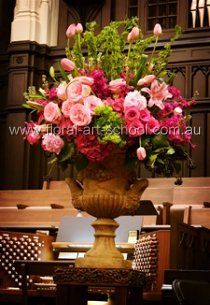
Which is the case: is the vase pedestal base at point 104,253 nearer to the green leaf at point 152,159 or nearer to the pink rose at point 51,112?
the green leaf at point 152,159

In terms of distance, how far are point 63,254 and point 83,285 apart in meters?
3.28

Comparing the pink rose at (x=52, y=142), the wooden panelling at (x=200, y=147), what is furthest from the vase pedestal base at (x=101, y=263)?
the wooden panelling at (x=200, y=147)

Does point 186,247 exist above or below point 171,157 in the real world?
below

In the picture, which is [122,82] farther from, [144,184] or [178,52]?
[178,52]

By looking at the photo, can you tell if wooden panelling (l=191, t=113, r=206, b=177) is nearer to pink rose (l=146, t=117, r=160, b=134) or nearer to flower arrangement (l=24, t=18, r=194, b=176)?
flower arrangement (l=24, t=18, r=194, b=176)

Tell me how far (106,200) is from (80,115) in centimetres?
38

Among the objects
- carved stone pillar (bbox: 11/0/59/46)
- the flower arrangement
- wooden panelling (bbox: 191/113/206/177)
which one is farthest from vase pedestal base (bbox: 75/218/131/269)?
carved stone pillar (bbox: 11/0/59/46)

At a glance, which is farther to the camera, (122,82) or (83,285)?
(122,82)

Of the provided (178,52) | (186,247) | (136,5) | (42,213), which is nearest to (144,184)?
(186,247)

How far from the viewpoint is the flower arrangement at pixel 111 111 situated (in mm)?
2988

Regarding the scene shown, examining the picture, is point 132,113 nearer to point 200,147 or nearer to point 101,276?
point 101,276

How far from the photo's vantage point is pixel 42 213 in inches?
286

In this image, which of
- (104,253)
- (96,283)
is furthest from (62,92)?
(96,283)

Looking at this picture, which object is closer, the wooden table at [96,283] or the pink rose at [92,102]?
the wooden table at [96,283]
